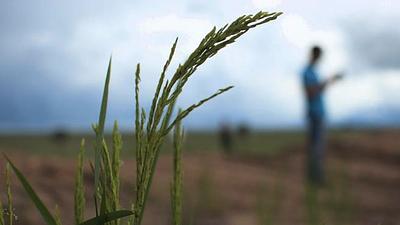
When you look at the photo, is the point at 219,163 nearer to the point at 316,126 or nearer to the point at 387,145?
the point at 316,126

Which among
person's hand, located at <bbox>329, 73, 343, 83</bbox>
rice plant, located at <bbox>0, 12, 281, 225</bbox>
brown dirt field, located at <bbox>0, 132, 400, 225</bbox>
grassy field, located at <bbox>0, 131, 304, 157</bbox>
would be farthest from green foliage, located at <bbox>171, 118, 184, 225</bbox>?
grassy field, located at <bbox>0, 131, 304, 157</bbox>

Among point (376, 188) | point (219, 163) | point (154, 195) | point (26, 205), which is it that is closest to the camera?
point (26, 205)

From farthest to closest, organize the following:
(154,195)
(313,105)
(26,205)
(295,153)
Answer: (295,153) → (313,105) → (154,195) → (26,205)

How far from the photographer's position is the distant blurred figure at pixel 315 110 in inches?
304

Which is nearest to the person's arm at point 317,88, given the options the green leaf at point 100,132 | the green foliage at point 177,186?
the green foliage at point 177,186

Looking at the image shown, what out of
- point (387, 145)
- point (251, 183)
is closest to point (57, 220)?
point (251, 183)

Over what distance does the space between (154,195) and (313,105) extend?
2331 mm

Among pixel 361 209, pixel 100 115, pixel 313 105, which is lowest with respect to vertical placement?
pixel 361 209

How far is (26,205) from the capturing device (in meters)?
4.96

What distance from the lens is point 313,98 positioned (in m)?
7.88

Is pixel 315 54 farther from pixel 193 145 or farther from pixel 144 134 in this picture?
pixel 193 145

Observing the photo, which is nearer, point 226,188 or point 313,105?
point 313,105

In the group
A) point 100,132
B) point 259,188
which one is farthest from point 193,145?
point 100,132

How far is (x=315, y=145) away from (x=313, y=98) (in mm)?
741
